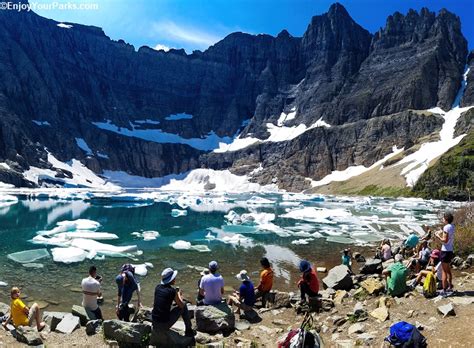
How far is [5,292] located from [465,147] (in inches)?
5170

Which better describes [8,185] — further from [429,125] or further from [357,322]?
[429,125]

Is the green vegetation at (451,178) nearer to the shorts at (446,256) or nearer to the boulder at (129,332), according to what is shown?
the shorts at (446,256)

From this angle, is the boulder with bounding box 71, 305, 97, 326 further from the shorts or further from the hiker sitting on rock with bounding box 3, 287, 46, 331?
the shorts

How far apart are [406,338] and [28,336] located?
10160mm

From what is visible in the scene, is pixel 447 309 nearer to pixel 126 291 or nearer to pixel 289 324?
pixel 289 324

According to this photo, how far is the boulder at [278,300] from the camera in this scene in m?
16.6

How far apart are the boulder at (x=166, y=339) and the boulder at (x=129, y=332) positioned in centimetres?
20

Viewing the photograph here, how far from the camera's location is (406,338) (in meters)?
9.56

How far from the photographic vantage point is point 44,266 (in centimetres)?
2633

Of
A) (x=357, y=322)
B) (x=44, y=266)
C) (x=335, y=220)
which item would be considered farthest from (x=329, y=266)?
(x=335, y=220)

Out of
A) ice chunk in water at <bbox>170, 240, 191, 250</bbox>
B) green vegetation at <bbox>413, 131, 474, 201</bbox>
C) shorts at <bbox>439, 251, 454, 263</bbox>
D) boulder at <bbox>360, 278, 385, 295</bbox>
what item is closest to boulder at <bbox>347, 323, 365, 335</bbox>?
shorts at <bbox>439, 251, 454, 263</bbox>

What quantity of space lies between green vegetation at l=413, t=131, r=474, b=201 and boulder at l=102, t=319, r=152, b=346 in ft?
353

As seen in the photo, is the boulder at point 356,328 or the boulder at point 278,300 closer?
the boulder at point 356,328

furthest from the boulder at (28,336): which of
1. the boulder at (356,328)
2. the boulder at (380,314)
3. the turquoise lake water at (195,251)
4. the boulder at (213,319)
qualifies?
the boulder at (380,314)
